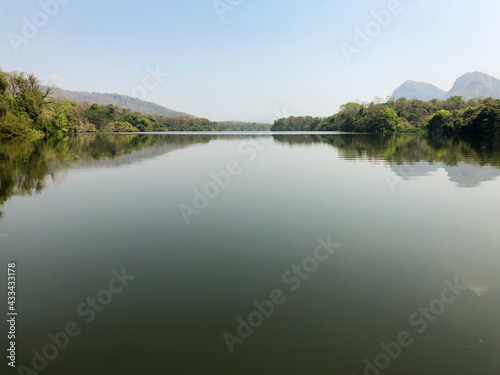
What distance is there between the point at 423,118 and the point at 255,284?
11433 centimetres

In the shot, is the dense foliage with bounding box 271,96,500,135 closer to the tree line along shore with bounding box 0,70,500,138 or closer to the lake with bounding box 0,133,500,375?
the tree line along shore with bounding box 0,70,500,138

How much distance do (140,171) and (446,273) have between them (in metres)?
16.1

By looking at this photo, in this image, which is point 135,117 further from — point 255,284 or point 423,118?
point 255,284

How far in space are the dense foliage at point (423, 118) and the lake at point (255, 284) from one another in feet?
192

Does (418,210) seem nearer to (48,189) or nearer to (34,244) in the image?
(34,244)

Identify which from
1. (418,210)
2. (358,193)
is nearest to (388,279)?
(418,210)

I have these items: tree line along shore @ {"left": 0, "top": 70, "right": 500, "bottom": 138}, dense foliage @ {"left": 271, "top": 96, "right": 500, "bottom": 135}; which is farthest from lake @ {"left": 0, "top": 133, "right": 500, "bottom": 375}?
dense foliage @ {"left": 271, "top": 96, "right": 500, "bottom": 135}

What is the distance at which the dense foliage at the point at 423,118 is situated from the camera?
5650 centimetres

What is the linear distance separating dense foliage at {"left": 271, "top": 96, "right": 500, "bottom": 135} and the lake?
192ft

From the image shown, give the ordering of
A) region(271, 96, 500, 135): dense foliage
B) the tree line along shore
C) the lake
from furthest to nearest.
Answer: region(271, 96, 500, 135): dense foliage, the tree line along shore, the lake

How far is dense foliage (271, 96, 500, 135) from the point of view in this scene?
5650 centimetres

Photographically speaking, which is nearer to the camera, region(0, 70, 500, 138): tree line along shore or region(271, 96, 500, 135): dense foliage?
region(0, 70, 500, 138): tree line along shore

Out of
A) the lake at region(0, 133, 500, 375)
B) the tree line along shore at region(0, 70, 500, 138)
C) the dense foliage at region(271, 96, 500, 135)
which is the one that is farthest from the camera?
the dense foliage at region(271, 96, 500, 135)

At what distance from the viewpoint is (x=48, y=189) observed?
42.6ft
